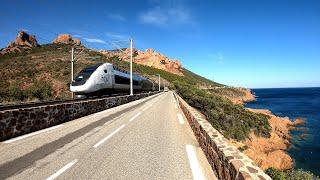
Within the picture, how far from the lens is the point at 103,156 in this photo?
7.64m

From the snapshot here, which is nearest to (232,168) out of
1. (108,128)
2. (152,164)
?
(152,164)

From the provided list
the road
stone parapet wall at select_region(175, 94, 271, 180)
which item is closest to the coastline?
the road

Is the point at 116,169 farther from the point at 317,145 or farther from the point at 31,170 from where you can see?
the point at 317,145

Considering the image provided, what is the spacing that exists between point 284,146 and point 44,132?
1481 inches

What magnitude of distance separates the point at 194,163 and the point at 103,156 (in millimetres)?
2301

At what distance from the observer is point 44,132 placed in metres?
11.4

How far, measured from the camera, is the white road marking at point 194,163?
19.8 ft

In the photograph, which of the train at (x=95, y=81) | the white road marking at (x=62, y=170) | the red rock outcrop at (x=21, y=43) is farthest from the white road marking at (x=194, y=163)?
the red rock outcrop at (x=21, y=43)

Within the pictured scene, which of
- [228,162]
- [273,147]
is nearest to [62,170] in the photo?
[228,162]

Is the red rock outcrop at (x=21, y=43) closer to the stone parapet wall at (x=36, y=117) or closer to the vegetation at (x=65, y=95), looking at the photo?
the vegetation at (x=65, y=95)

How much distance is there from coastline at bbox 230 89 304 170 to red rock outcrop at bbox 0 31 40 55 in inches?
5280

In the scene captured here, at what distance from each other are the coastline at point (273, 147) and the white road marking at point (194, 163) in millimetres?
19697

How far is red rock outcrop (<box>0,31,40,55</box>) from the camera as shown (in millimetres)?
153625

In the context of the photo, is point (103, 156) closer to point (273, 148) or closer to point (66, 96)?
point (273, 148)
